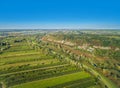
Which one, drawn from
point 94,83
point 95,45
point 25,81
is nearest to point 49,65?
point 25,81

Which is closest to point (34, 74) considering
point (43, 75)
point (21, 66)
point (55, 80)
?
point (43, 75)

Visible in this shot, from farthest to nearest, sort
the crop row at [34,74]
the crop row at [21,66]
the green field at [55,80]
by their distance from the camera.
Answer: the crop row at [21,66]
the crop row at [34,74]
the green field at [55,80]

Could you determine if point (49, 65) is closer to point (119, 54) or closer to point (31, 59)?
point (31, 59)

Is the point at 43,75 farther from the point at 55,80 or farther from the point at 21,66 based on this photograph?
the point at 21,66

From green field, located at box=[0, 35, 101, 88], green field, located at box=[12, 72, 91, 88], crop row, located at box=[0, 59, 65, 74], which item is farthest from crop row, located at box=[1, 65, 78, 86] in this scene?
crop row, located at box=[0, 59, 65, 74]

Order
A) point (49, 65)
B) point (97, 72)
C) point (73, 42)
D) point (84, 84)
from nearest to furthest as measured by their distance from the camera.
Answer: point (84, 84) < point (97, 72) < point (49, 65) < point (73, 42)

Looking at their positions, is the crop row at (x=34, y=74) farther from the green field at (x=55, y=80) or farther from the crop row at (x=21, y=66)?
the crop row at (x=21, y=66)

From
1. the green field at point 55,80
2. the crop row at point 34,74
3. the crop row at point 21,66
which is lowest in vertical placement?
the green field at point 55,80

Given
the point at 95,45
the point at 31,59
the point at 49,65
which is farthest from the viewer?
the point at 95,45

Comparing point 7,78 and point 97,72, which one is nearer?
point 7,78

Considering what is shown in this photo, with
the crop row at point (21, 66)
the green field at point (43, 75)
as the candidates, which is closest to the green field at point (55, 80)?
the green field at point (43, 75)

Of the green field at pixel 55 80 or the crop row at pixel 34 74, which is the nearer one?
the green field at pixel 55 80
